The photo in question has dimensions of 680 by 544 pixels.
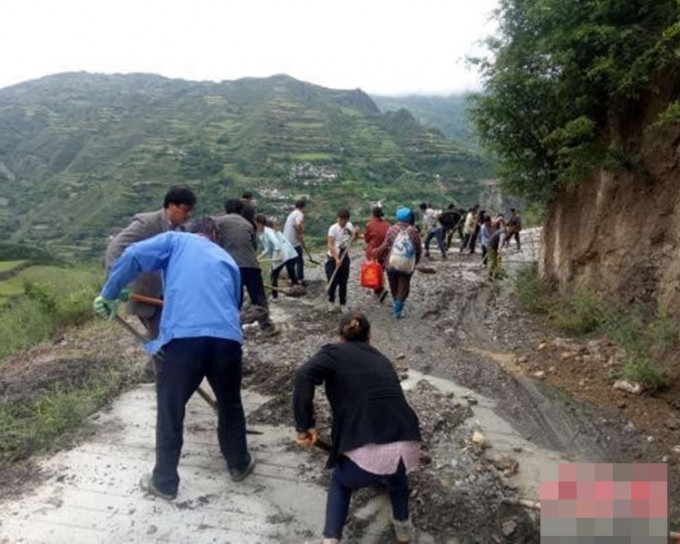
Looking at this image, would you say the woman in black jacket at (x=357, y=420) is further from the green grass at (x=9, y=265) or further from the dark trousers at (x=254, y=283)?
the green grass at (x=9, y=265)

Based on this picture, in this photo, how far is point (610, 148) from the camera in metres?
7.57

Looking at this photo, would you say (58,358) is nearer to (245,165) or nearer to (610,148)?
(610,148)

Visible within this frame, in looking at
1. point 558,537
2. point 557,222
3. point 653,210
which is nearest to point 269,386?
point 558,537

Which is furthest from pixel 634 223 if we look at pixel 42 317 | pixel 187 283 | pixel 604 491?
pixel 42 317

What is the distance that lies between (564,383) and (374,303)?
4.10m

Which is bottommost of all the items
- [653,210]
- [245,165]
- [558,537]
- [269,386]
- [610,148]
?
[245,165]

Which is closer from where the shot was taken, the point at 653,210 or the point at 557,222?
the point at 653,210

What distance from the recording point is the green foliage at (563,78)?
6672 millimetres

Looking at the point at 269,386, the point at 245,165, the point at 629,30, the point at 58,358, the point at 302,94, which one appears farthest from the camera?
the point at 302,94

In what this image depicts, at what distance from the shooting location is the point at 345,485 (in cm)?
343

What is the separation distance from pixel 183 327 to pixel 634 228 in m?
5.71

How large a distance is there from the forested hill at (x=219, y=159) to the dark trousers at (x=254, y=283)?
42.2 metres

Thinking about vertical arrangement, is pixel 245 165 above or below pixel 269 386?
below

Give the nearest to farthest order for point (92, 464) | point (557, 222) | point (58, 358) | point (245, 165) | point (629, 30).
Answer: point (92, 464)
point (629, 30)
point (58, 358)
point (557, 222)
point (245, 165)
